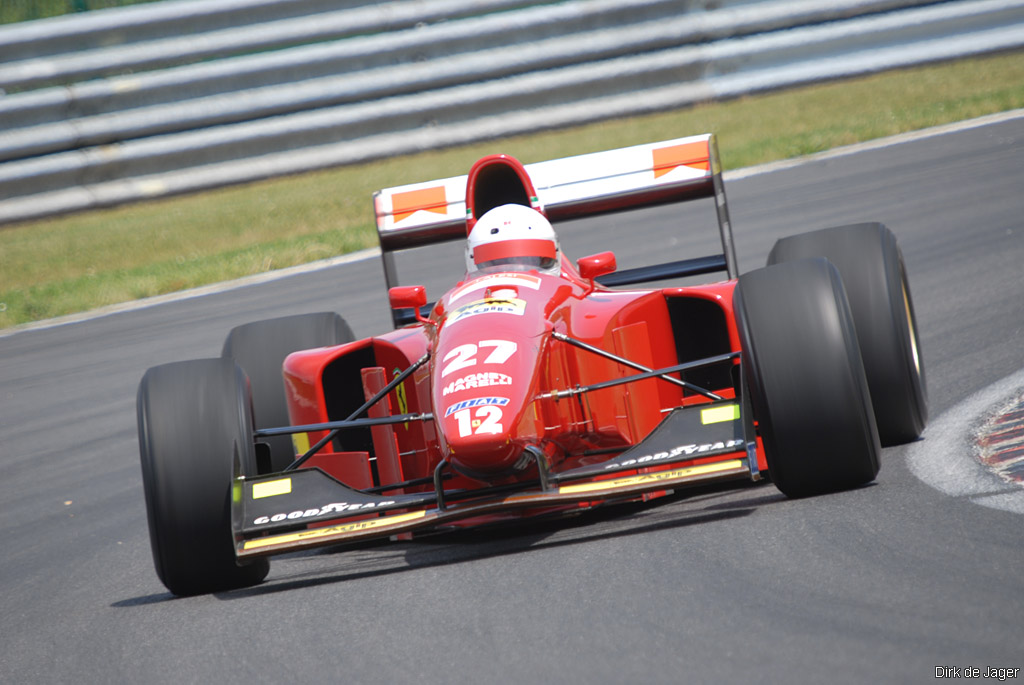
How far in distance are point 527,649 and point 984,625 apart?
1.22 metres

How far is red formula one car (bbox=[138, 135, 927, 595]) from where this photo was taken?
501 centimetres

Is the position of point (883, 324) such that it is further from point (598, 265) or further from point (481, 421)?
point (481, 421)

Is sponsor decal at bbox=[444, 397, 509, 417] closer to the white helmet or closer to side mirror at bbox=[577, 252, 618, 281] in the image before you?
the white helmet

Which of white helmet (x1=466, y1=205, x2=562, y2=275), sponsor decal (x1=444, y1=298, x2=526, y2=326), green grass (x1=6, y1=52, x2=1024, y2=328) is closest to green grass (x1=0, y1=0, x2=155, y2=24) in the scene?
green grass (x1=6, y1=52, x2=1024, y2=328)

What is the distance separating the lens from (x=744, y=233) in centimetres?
1221

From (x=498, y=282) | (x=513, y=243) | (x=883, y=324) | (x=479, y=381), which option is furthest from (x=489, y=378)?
(x=883, y=324)

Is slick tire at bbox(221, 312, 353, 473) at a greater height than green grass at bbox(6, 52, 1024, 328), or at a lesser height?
lesser

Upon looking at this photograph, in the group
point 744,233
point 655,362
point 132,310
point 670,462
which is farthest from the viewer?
point 132,310

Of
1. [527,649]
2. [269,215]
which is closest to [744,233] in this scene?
[269,215]

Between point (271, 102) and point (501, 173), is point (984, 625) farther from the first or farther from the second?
point (271, 102)

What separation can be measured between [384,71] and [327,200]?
1779 mm

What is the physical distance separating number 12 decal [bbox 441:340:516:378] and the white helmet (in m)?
0.98

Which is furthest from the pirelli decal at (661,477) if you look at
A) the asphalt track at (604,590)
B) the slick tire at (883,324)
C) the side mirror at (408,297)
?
the side mirror at (408,297)

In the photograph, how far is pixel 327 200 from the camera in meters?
17.3
